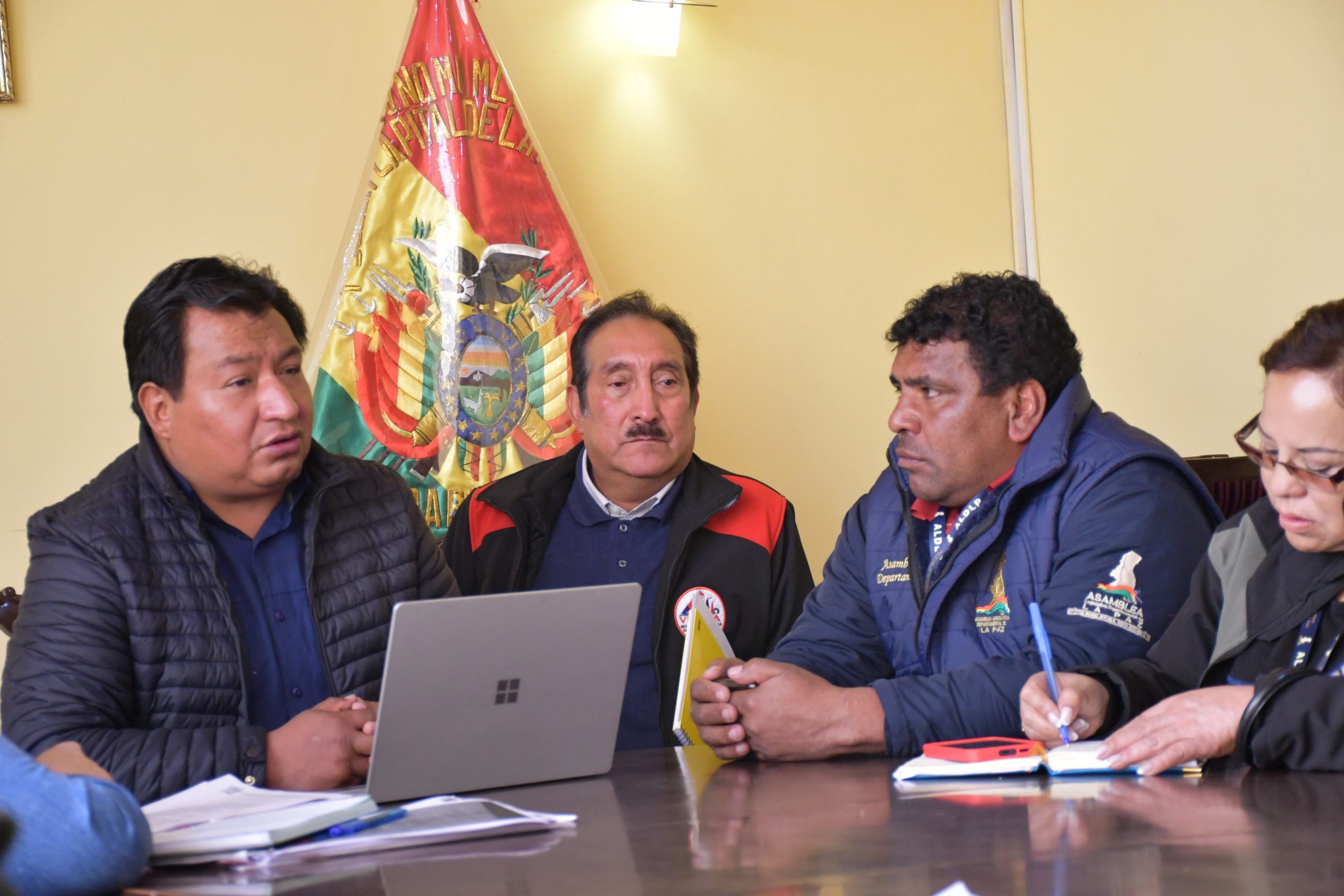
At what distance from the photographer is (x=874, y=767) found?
1.56 metres

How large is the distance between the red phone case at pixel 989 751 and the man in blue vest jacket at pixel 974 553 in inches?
9.2

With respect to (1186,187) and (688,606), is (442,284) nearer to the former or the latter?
(688,606)

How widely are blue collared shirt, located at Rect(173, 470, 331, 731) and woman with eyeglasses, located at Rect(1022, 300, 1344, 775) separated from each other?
1.09m

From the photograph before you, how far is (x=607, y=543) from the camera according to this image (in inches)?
105

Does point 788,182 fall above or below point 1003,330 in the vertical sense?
above

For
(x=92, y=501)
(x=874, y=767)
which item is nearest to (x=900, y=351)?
(x=874, y=767)

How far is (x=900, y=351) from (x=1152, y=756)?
1.02 m

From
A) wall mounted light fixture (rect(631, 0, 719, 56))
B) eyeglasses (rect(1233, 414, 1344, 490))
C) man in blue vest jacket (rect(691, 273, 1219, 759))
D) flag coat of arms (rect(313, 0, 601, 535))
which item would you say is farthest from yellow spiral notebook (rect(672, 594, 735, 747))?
wall mounted light fixture (rect(631, 0, 719, 56))

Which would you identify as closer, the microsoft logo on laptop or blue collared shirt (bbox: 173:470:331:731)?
the microsoft logo on laptop

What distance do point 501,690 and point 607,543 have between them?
1231mm

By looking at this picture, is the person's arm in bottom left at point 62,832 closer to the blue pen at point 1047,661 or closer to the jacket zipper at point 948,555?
the blue pen at point 1047,661

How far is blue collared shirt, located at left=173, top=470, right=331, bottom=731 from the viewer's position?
1885 mm

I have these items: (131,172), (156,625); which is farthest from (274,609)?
(131,172)

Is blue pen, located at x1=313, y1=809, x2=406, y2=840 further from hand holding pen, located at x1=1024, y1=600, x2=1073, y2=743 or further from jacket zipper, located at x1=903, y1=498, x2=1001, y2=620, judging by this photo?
jacket zipper, located at x1=903, y1=498, x2=1001, y2=620
